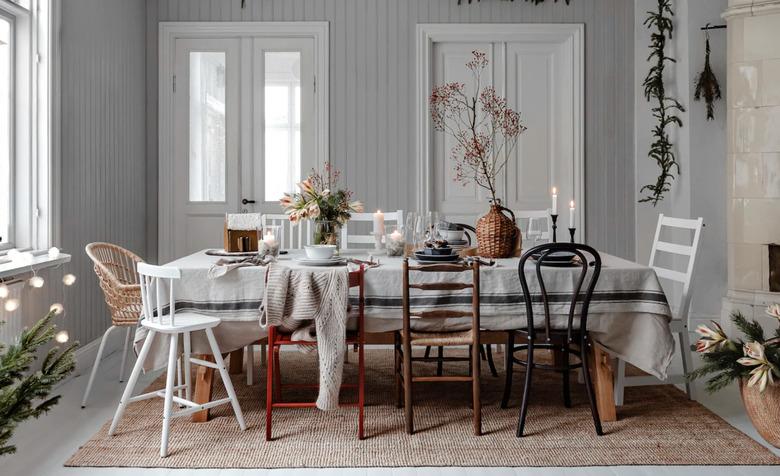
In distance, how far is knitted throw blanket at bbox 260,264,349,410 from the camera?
3.02m

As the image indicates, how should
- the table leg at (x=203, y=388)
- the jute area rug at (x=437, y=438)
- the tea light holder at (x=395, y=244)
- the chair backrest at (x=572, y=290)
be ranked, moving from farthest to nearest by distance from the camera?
1. the tea light holder at (x=395, y=244)
2. the table leg at (x=203, y=388)
3. the chair backrest at (x=572, y=290)
4. the jute area rug at (x=437, y=438)

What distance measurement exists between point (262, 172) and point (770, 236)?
12.4ft

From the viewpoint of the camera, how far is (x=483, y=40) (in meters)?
5.84

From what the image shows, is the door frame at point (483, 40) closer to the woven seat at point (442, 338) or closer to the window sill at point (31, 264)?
the woven seat at point (442, 338)

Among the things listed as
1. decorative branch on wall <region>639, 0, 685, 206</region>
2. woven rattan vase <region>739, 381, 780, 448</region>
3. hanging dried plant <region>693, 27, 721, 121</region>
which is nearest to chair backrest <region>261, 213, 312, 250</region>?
woven rattan vase <region>739, 381, 780, 448</region>

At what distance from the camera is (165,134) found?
580 centimetres

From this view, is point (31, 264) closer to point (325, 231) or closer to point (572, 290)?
point (325, 231)

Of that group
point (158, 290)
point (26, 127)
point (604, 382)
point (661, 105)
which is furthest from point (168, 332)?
point (661, 105)

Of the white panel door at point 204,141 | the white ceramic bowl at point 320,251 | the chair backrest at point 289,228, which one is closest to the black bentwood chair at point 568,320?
the white ceramic bowl at point 320,251

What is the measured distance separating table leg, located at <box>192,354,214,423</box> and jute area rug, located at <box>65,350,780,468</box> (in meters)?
0.04

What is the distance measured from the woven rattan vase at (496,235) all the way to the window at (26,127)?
2363 millimetres

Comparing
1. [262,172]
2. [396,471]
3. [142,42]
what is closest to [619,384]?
[396,471]

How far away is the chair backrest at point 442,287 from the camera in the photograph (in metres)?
3.01

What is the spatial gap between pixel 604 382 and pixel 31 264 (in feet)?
9.21
